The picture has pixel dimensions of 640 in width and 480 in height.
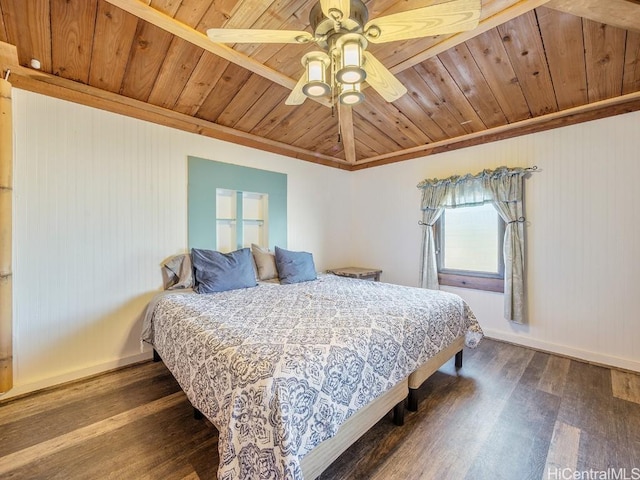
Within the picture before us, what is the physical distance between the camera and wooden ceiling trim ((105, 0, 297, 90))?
184 cm

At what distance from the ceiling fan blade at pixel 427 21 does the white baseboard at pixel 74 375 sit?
10.8ft

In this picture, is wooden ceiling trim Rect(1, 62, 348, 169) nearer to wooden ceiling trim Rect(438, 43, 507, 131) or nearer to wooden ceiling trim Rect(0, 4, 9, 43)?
wooden ceiling trim Rect(0, 4, 9, 43)

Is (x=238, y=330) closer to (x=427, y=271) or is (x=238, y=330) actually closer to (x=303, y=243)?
(x=303, y=243)

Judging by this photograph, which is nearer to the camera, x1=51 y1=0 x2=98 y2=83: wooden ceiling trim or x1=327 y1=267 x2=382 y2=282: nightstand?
x1=51 y1=0 x2=98 y2=83: wooden ceiling trim

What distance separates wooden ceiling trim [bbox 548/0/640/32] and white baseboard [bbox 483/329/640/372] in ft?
8.92

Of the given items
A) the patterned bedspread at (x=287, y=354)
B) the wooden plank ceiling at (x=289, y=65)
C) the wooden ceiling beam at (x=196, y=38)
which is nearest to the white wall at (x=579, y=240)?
the wooden plank ceiling at (x=289, y=65)

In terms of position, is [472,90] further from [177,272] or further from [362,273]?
[177,272]

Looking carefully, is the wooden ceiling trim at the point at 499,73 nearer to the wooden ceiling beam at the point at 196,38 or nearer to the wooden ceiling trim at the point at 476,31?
the wooden ceiling trim at the point at 476,31

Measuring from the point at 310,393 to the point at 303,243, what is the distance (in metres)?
2.99

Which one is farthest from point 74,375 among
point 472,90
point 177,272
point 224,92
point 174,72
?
point 472,90

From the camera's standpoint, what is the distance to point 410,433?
5.88 ft

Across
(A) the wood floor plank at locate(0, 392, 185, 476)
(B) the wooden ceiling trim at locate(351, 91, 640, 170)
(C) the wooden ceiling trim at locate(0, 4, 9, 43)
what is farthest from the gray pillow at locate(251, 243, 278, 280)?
(C) the wooden ceiling trim at locate(0, 4, 9, 43)

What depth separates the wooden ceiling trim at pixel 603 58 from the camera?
2.00 m

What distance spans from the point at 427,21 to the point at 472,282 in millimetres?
3026
